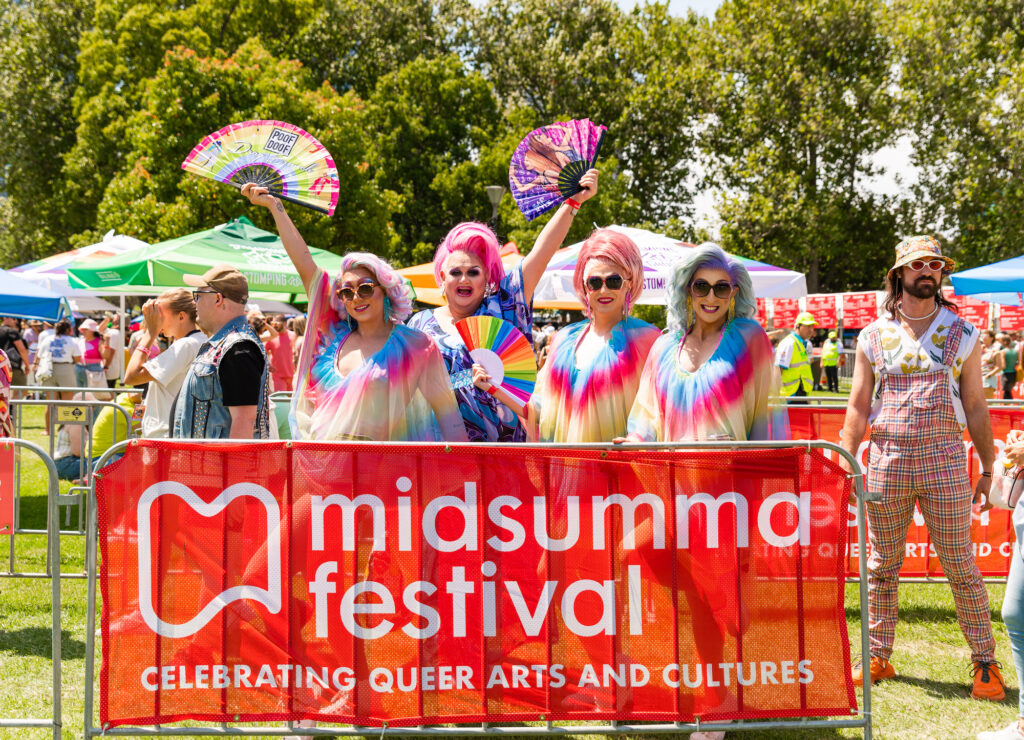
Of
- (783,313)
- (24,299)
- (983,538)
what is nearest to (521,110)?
(783,313)

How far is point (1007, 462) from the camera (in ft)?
11.4

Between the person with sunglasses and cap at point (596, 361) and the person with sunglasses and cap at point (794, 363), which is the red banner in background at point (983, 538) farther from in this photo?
the person with sunglasses and cap at point (794, 363)

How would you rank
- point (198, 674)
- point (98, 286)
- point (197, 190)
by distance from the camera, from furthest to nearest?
point (197, 190) → point (98, 286) → point (198, 674)

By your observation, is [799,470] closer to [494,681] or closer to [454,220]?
[494,681]

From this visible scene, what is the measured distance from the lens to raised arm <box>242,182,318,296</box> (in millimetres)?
4055

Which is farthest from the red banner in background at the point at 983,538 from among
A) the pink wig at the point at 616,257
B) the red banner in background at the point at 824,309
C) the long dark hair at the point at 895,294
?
the red banner in background at the point at 824,309

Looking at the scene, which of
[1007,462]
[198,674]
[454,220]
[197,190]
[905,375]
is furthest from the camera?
[454,220]

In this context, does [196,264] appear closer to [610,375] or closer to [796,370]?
[610,375]

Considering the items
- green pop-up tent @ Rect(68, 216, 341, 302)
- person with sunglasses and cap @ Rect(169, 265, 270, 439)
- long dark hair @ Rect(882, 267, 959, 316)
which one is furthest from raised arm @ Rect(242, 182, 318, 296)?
green pop-up tent @ Rect(68, 216, 341, 302)

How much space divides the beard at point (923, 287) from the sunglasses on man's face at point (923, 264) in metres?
0.05

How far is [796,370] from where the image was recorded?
13.1m

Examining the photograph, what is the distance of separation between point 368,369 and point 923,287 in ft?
8.30

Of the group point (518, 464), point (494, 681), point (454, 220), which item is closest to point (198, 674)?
point (494, 681)

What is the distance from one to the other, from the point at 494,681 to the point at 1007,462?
6.90ft
